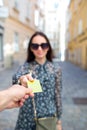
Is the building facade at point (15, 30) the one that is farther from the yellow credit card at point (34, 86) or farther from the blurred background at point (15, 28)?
the yellow credit card at point (34, 86)

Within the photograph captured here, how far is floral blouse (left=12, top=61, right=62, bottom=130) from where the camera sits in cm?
254

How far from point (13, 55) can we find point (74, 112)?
14.6 m

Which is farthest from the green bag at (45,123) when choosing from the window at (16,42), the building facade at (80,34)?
the window at (16,42)

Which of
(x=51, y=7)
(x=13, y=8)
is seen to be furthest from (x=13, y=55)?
(x=51, y=7)

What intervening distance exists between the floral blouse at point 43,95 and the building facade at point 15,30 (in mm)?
14853

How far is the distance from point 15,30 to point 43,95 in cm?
1882

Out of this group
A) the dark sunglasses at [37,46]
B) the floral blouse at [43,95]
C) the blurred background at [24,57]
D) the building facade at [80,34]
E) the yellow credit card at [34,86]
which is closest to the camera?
the yellow credit card at [34,86]

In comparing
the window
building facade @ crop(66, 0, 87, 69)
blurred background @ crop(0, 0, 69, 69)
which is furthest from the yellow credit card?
the window

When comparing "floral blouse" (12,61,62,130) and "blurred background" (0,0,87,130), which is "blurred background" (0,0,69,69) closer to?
"blurred background" (0,0,87,130)

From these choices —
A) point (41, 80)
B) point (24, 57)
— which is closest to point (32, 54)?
point (41, 80)

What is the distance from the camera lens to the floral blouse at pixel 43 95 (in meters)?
2.54

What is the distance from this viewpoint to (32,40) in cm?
280

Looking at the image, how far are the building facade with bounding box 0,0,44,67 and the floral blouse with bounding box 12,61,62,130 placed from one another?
14853mm

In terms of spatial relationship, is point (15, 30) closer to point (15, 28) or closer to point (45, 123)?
point (15, 28)
